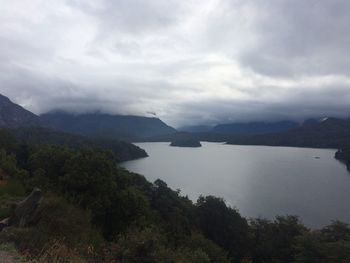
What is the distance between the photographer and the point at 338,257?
101ft

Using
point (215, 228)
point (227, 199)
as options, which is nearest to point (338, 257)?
point (215, 228)

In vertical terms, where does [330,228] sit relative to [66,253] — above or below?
below

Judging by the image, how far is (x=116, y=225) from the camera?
79.7 feet

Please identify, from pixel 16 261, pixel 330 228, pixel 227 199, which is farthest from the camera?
pixel 227 199

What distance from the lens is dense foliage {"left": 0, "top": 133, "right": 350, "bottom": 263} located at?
32.3ft

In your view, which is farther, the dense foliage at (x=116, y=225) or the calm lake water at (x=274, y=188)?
the calm lake water at (x=274, y=188)

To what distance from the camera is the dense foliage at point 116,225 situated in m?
9.84

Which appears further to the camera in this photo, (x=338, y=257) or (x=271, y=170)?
(x=271, y=170)

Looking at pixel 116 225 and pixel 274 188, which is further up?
pixel 116 225

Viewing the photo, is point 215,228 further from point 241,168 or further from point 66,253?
point 241,168

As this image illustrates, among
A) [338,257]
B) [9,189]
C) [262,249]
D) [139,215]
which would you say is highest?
[9,189]

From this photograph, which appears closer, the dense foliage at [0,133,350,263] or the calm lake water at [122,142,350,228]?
the dense foliage at [0,133,350,263]

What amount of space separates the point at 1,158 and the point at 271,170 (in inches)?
4286

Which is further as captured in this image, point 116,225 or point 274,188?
point 274,188
